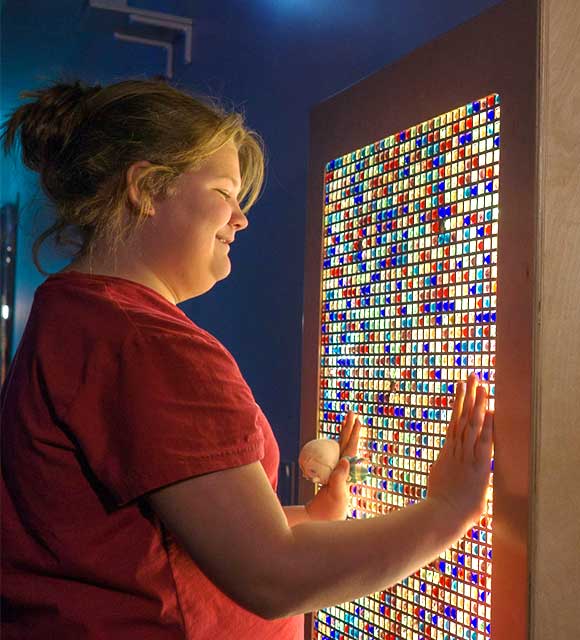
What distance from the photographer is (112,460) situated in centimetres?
83

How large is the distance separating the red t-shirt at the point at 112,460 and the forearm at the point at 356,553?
106 mm

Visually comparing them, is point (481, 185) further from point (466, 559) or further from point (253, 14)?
point (253, 14)

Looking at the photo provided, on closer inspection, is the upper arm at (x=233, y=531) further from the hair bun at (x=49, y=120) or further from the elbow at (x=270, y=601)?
the hair bun at (x=49, y=120)

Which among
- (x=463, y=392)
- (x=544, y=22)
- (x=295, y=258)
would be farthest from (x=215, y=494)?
(x=295, y=258)

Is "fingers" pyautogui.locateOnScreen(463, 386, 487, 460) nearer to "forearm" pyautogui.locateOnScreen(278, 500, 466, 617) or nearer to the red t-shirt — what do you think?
"forearm" pyautogui.locateOnScreen(278, 500, 466, 617)

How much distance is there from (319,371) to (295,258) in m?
0.79

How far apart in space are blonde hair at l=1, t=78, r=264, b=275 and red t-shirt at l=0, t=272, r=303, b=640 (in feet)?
0.41

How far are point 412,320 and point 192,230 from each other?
0.30 metres

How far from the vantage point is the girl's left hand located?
3.67 ft

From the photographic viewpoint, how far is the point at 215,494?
0.80 m

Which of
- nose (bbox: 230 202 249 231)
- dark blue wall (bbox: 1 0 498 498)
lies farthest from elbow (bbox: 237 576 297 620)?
dark blue wall (bbox: 1 0 498 498)

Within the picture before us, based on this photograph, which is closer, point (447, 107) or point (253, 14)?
point (447, 107)

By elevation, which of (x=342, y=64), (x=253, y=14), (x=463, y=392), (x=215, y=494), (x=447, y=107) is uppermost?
(x=253, y=14)

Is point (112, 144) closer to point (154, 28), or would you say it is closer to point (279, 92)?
point (279, 92)
